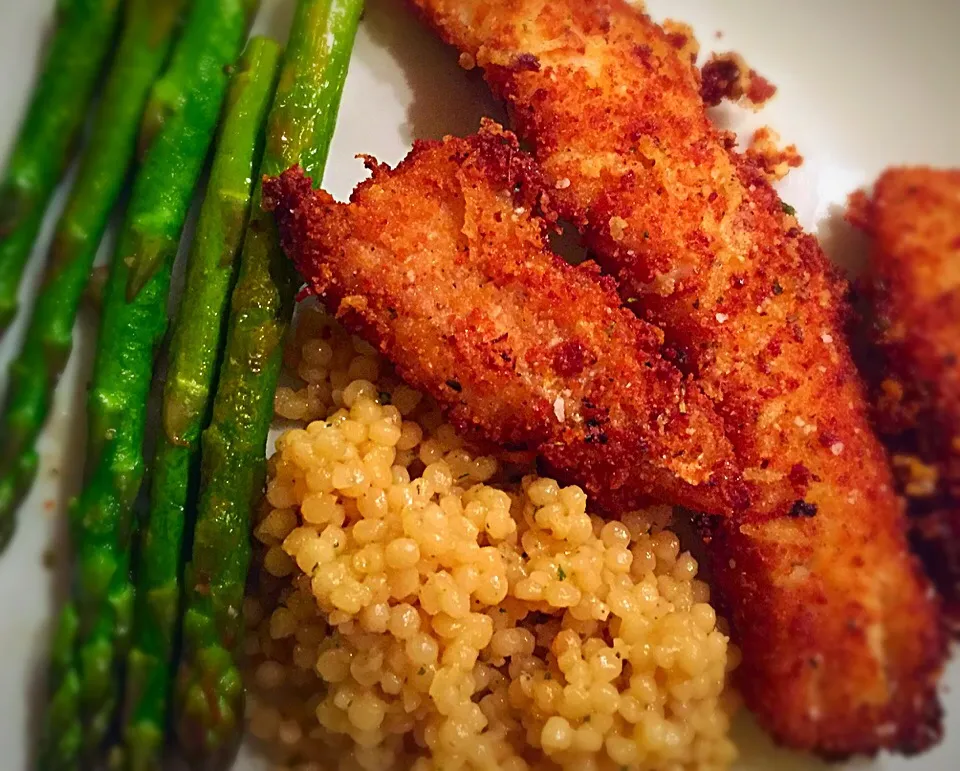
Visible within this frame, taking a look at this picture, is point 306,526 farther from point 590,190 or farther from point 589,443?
point 590,190

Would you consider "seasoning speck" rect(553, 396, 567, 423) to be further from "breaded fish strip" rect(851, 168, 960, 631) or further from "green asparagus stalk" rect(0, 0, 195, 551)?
"green asparagus stalk" rect(0, 0, 195, 551)

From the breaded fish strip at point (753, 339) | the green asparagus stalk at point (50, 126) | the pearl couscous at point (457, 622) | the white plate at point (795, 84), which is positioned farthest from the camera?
the white plate at point (795, 84)

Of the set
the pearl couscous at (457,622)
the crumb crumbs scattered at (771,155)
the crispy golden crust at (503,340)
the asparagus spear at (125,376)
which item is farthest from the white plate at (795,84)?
the pearl couscous at (457,622)

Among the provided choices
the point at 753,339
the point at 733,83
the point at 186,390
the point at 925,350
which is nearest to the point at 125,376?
the point at 186,390

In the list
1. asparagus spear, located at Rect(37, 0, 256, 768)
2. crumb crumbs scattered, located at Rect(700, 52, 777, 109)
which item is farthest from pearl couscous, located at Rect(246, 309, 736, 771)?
crumb crumbs scattered, located at Rect(700, 52, 777, 109)

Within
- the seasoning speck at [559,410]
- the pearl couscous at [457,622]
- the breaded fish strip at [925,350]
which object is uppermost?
the breaded fish strip at [925,350]

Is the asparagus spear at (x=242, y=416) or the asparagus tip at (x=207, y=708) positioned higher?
the asparagus spear at (x=242, y=416)

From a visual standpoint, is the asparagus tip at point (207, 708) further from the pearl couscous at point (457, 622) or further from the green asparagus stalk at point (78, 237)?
the green asparagus stalk at point (78, 237)
